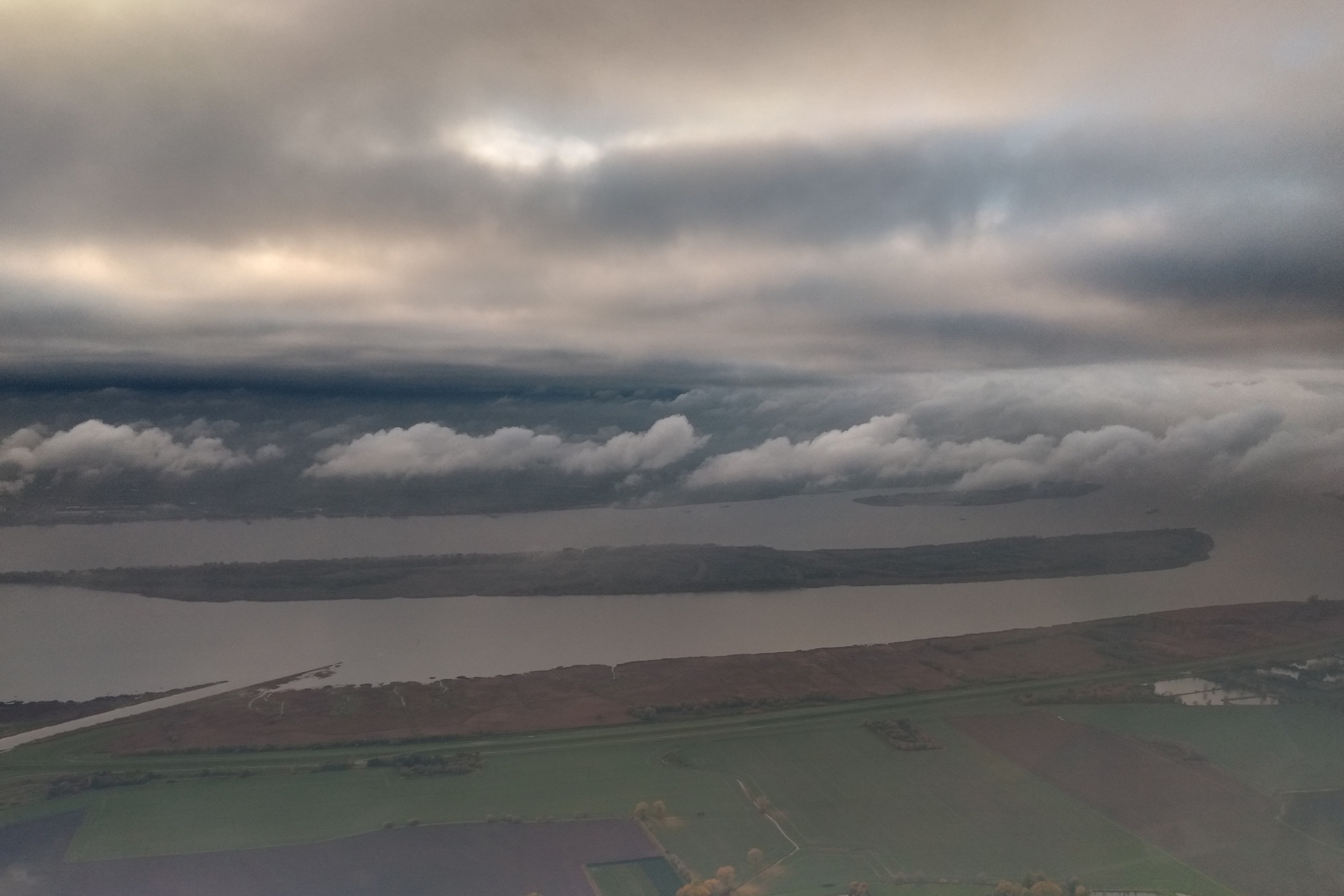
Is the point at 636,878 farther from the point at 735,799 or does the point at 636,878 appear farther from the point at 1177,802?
the point at 1177,802

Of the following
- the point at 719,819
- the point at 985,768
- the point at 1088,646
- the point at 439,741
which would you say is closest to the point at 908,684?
the point at 985,768

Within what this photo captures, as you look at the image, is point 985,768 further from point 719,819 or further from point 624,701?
point 624,701

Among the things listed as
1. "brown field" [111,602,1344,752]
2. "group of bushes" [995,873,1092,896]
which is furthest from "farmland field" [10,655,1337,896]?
"brown field" [111,602,1344,752]

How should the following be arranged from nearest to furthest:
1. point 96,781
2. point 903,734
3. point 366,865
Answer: point 366,865
point 96,781
point 903,734

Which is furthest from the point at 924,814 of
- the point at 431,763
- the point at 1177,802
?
the point at 431,763

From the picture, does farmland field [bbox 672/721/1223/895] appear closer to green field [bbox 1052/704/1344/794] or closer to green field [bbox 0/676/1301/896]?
green field [bbox 0/676/1301/896]

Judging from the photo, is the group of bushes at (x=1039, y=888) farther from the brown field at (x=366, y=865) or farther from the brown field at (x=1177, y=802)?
the brown field at (x=366, y=865)
